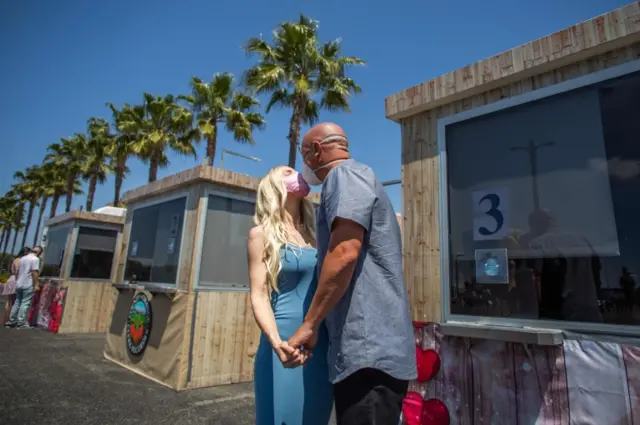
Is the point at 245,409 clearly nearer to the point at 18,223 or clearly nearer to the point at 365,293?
the point at 365,293

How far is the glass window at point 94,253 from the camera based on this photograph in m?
10.6

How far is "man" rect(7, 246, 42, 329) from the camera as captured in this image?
10.3m

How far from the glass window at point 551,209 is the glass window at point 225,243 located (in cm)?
392

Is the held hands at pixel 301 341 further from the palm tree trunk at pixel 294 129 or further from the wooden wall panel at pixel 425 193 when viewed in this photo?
the palm tree trunk at pixel 294 129

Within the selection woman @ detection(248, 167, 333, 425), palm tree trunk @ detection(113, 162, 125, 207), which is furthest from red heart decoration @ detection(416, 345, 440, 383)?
palm tree trunk @ detection(113, 162, 125, 207)

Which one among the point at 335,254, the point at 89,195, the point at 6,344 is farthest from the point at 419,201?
the point at 89,195

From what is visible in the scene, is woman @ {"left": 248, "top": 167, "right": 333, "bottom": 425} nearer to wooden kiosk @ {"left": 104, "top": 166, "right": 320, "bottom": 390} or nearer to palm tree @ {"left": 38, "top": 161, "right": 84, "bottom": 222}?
wooden kiosk @ {"left": 104, "top": 166, "right": 320, "bottom": 390}

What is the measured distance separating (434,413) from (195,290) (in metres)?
4.16

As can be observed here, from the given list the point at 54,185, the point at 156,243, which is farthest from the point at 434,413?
the point at 54,185

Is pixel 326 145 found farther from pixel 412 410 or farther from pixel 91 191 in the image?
pixel 91 191

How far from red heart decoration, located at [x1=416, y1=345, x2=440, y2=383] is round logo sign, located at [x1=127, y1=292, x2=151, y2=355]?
16.7ft

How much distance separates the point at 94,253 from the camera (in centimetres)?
1095

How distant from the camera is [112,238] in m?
11.3

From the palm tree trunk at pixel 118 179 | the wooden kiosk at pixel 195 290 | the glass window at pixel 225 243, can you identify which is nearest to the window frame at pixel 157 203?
the wooden kiosk at pixel 195 290
